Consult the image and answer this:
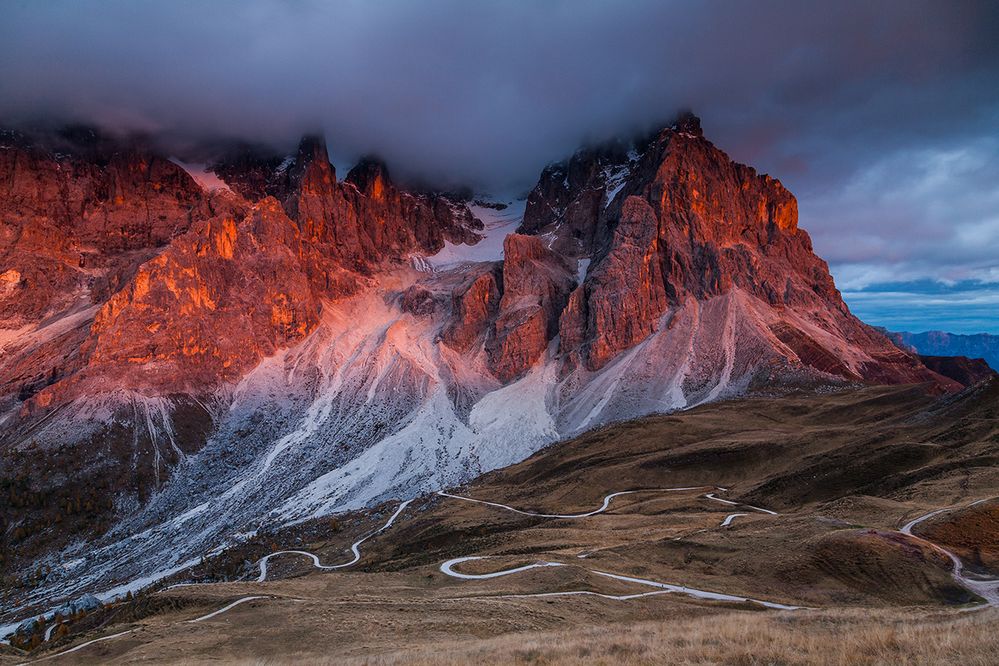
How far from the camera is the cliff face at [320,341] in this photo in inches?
4405

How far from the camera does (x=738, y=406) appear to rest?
371 feet

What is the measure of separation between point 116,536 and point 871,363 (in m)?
167

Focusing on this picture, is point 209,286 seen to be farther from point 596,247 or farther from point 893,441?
point 893,441

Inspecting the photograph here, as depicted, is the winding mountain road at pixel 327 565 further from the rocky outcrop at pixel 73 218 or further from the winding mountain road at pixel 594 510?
the rocky outcrop at pixel 73 218

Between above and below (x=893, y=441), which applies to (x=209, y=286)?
above

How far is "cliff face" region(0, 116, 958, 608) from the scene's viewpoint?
112m

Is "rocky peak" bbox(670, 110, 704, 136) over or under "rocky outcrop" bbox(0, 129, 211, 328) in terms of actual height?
over

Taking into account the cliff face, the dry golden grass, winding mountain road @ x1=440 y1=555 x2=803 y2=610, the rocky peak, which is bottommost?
winding mountain road @ x1=440 y1=555 x2=803 y2=610

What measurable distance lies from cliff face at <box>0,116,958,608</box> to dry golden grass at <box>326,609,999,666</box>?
8195cm

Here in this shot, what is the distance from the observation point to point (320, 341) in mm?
163875

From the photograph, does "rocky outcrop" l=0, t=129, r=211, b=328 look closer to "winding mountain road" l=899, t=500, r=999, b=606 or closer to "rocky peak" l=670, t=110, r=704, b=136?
"rocky peak" l=670, t=110, r=704, b=136

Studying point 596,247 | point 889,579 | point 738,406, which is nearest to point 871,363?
point 738,406

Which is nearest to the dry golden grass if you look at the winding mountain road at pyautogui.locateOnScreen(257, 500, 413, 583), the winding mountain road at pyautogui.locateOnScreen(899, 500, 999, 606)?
the winding mountain road at pyautogui.locateOnScreen(899, 500, 999, 606)

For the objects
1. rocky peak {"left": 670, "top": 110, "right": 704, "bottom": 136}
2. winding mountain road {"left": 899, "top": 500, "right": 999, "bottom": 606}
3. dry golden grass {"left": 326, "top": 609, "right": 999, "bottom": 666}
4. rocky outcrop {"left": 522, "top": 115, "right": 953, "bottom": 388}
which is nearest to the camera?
dry golden grass {"left": 326, "top": 609, "right": 999, "bottom": 666}
